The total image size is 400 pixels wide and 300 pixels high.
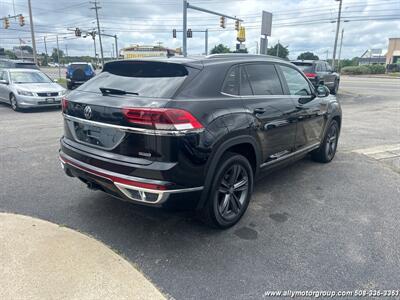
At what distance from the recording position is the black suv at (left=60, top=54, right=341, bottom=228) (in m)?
2.60

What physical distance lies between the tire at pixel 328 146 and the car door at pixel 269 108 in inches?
56.2

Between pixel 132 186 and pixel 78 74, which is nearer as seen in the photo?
pixel 132 186

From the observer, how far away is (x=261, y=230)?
330 cm

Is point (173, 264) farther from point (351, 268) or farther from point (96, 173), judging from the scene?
point (351, 268)

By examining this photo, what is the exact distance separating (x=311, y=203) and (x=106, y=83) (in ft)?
9.35

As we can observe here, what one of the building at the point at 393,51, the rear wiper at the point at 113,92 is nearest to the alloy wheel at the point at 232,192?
the rear wiper at the point at 113,92

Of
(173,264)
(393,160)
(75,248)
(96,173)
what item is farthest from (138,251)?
(393,160)

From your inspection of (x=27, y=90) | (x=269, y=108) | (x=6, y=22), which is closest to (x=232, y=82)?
(x=269, y=108)

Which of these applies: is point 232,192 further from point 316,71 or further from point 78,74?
point 78,74

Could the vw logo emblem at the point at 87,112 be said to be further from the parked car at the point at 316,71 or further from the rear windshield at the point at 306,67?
the rear windshield at the point at 306,67

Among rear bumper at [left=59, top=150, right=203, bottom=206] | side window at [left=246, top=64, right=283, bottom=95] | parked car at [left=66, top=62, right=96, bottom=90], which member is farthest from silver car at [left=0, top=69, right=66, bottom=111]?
side window at [left=246, top=64, right=283, bottom=95]

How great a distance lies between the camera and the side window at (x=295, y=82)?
166 inches

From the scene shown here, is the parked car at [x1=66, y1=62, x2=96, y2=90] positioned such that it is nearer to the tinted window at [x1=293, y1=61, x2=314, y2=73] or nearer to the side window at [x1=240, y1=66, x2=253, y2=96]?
the tinted window at [x1=293, y1=61, x2=314, y2=73]

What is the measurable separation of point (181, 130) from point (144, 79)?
0.78m
